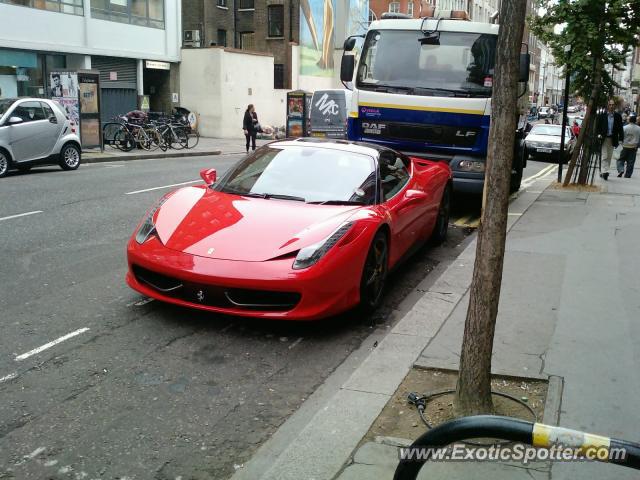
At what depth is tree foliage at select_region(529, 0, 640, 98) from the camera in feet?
44.7

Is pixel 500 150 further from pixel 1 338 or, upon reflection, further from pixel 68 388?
pixel 1 338

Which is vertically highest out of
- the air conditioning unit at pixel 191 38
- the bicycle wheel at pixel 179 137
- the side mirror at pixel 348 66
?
the air conditioning unit at pixel 191 38

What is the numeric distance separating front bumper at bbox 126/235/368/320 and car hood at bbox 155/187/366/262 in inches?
4.3

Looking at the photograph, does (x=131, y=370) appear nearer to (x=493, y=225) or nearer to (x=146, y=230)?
(x=146, y=230)

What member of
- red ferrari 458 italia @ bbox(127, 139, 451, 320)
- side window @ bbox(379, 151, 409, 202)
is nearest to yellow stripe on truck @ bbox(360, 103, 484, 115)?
side window @ bbox(379, 151, 409, 202)

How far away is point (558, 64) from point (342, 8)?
35.4 metres

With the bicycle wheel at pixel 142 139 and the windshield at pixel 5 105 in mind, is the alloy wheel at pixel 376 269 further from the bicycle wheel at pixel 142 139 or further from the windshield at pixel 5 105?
the bicycle wheel at pixel 142 139

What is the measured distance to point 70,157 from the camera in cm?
1652

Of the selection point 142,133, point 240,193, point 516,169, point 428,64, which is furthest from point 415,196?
point 142,133

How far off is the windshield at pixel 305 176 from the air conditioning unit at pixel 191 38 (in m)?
37.4

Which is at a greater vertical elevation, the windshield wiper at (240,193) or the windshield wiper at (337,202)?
the windshield wiper at (240,193)

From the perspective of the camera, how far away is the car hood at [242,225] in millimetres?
5199

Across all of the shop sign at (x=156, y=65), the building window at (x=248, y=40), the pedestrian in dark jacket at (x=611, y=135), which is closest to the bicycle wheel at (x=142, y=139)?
the shop sign at (x=156, y=65)

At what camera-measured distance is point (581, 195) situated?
1333 centimetres
